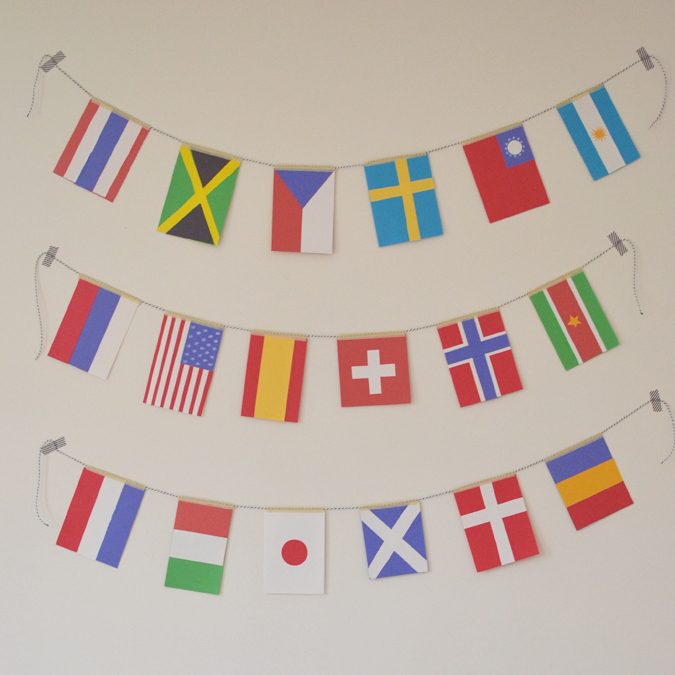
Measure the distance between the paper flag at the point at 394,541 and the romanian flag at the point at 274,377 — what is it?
0.99ft

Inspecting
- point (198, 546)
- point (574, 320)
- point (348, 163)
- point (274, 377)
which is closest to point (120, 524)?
point (198, 546)

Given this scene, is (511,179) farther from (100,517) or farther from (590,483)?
(100,517)

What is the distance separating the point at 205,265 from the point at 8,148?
55cm

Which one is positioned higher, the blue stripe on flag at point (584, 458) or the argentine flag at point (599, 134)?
the argentine flag at point (599, 134)

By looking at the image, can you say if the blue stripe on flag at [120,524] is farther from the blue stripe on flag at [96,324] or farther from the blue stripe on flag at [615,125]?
the blue stripe on flag at [615,125]

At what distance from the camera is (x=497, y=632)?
6.51 feet

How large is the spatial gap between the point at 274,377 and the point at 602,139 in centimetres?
94

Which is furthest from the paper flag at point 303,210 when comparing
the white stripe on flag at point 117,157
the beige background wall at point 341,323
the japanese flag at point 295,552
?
the japanese flag at point 295,552

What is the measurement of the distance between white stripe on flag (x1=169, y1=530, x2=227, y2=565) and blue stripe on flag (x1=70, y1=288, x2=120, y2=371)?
17.9 inches

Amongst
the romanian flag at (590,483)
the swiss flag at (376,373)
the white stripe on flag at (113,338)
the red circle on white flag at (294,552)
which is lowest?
the red circle on white flag at (294,552)

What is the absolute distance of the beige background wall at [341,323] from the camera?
78.6 inches

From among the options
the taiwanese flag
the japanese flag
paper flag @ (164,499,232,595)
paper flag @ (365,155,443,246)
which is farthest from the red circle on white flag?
the taiwanese flag

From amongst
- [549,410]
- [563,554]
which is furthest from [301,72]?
[563,554]

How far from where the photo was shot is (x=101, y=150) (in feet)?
6.85
